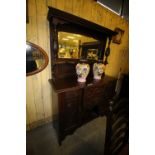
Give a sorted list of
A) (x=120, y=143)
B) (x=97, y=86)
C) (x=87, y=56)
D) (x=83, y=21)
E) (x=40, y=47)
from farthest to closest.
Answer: (x=87, y=56) < (x=97, y=86) < (x=83, y=21) < (x=40, y=47) < (x=120, y=143)

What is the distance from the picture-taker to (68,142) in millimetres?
1591

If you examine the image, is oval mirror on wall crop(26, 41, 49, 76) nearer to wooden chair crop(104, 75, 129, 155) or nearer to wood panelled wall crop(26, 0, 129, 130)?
wood panelled wall crop(26, 0, 129, 130)

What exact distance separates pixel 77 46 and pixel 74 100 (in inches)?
34.7

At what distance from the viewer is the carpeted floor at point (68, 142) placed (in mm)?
1453

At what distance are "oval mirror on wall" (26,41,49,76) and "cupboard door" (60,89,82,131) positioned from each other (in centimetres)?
56

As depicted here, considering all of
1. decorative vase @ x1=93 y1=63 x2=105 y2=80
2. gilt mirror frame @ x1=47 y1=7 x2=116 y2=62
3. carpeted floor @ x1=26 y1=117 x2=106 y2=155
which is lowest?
carpeted floor @ x1=26 y1=117 x2=106 y2=155

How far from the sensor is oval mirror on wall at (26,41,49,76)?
4.75 feet

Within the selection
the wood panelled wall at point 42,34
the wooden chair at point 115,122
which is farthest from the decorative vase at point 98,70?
the wooden chair at point 115,122

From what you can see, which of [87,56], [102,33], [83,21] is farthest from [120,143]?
[102,33]

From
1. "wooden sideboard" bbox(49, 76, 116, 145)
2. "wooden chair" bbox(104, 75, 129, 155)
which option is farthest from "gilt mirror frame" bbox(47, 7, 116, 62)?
"wooden chair" bbox(104, 75, 129, 155)
